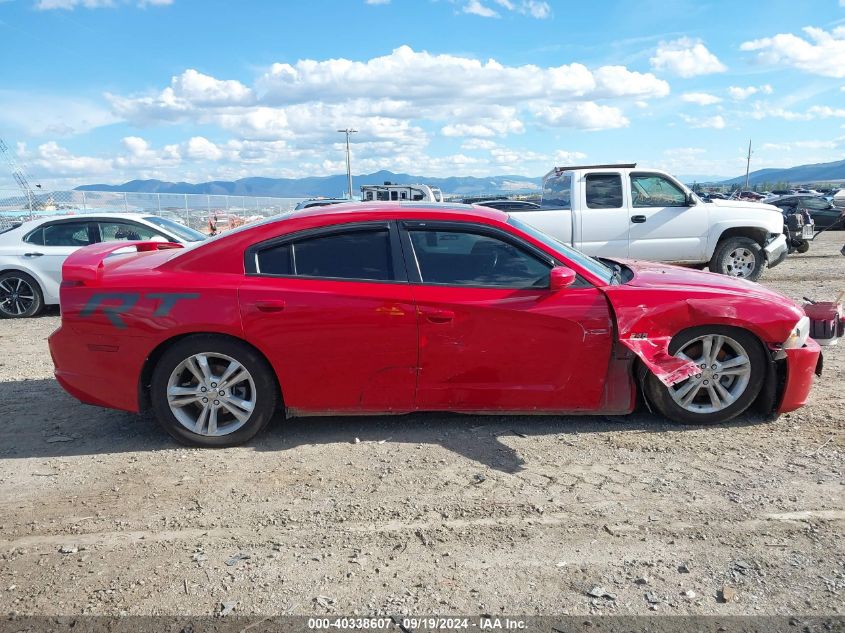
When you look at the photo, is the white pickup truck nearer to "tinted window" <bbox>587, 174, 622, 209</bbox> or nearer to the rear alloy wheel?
"tinted window" <bbox>587, 174, 622, 209</bbox>

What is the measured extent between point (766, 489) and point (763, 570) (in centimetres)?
80

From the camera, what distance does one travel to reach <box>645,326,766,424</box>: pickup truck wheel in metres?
4.18

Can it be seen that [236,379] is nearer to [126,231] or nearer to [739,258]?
[126,231]

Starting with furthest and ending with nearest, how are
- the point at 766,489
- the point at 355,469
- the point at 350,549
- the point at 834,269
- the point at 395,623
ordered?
the point at 834,269, the point at 355,469, the point at 766,489, the point at 350,549, the point at 395,623

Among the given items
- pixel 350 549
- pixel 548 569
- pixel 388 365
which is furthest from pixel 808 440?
pixel 350 549

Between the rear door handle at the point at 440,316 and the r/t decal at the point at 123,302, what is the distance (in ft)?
4.84

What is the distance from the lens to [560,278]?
13.0 feet

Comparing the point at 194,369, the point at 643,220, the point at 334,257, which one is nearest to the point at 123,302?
the point at 194,369

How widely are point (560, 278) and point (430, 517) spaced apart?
1.66 meters

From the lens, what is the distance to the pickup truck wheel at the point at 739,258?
1009 centimetres

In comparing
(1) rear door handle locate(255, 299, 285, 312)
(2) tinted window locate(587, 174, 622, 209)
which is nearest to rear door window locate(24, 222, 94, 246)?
(1) rear door handle locate(255, 299, 285, 312)

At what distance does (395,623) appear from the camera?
2.50 metres

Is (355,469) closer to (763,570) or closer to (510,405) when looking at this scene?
(510,405)

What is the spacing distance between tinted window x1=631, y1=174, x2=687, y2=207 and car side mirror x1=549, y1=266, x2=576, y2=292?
Result: 21.1 ft
